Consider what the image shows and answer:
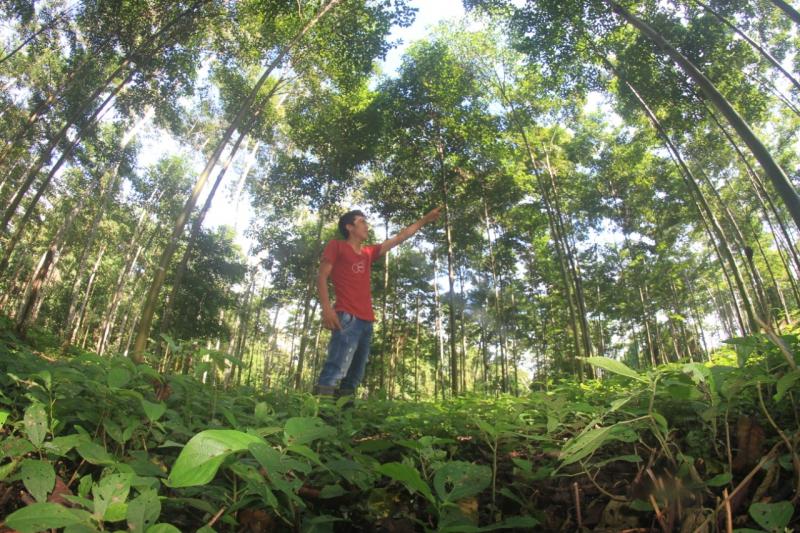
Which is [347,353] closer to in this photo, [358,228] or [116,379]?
[358,228]

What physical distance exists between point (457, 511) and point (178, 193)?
88.0 ft

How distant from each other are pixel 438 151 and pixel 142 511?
41.6 feet

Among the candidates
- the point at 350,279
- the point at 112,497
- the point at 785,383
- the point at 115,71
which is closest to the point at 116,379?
the point at 112,497

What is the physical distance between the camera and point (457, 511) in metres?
0.88

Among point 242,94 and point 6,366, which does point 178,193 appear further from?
point 6,366

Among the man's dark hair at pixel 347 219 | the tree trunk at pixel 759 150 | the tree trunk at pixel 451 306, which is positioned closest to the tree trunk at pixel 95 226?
the tree trunk at pixel 451 306

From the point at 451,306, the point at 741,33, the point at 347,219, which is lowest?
the point at 347,219

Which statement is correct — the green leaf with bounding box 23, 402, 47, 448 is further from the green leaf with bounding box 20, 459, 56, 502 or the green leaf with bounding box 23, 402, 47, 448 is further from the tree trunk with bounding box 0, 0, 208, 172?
the tree trunk with bounding box 0, 0, 208, 172

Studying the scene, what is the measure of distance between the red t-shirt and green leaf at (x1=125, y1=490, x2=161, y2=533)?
302cm

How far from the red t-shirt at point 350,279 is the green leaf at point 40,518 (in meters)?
3.13

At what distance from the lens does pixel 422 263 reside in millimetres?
21625

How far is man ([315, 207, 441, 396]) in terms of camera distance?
11.5ft

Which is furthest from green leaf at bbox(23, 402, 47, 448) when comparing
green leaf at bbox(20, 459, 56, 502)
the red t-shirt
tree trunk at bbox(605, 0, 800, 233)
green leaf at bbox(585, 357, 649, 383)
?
tree trunk at bbox(605, 0, 800, 233)

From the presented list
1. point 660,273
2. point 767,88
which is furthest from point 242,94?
point 660,273
